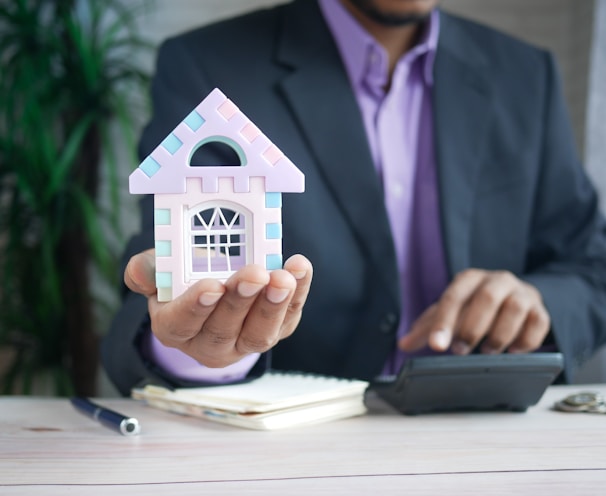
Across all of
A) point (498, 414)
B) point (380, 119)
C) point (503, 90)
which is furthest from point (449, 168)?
point (498, 414)

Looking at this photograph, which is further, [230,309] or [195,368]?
[195,368]

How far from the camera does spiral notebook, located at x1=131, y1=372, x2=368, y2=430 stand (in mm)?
796

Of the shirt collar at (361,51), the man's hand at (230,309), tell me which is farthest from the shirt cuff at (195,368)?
the shirt collar at (361,51)

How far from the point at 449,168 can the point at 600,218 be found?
1.38 feet

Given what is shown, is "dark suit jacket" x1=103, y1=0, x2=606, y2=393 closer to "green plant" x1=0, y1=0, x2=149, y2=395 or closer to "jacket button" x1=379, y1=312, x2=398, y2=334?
"jacket button" x1=379, y1=312, x2=398, y2=334

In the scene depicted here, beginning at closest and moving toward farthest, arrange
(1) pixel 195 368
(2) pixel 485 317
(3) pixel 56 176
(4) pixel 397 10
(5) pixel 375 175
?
1. (1) pixel 195 368
2. (2) pixel 485 317
3. (5) pixel 375 175
4. (4) pixel 397 10
5. (3) pixel 56 176

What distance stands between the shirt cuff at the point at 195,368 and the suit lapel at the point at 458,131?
0.55 metres

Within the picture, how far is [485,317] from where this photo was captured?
1075 mm

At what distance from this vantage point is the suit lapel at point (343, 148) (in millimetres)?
1220

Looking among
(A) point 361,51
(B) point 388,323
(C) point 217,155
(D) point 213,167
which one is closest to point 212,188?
(D) point 213,167

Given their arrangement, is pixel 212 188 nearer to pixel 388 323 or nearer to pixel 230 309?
Result: pixel 230 309

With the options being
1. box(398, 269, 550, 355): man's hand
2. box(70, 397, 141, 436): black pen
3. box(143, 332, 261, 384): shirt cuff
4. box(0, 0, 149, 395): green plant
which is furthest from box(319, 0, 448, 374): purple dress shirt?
box(0, 0, 149, 395): green plant

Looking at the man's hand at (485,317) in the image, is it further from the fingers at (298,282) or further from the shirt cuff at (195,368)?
the fingers at (298,282)

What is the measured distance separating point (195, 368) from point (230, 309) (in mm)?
318
